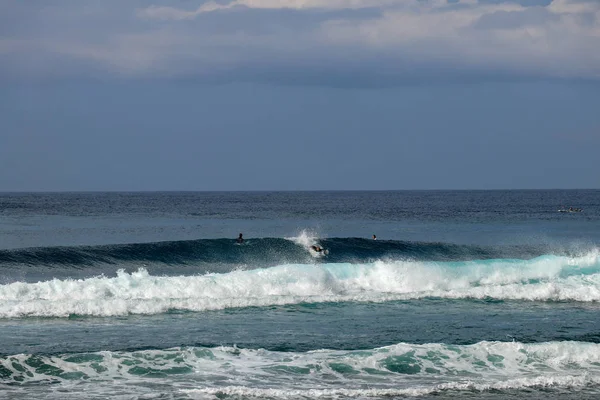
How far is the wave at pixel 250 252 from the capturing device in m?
35.3

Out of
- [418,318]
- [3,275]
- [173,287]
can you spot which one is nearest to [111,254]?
[3,275]

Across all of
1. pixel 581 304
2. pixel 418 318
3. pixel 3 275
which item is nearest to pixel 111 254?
pixel 3 275

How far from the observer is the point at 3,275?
30.4 meters

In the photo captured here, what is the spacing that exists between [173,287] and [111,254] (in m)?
13.0

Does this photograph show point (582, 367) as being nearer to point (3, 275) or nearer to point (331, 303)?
point (331, 303)

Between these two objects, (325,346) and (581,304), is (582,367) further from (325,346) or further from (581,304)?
(581,304)

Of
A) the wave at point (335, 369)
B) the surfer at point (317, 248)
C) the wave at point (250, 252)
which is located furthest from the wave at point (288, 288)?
the surfer at point (317, 248)

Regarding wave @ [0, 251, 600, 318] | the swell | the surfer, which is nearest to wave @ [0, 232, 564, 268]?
the swell

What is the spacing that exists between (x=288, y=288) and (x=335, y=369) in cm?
1103

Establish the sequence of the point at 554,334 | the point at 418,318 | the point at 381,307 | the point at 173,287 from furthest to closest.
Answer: the point at 173,287, the point at 381,307, the point at 418,318, the point at 554,334

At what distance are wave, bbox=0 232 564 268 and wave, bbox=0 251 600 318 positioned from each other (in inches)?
345

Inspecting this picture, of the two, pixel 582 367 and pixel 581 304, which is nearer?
pixel 582 367

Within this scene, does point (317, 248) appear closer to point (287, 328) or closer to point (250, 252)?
point (250, 252)

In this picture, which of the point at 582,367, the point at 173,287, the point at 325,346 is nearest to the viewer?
the point at 582,367
